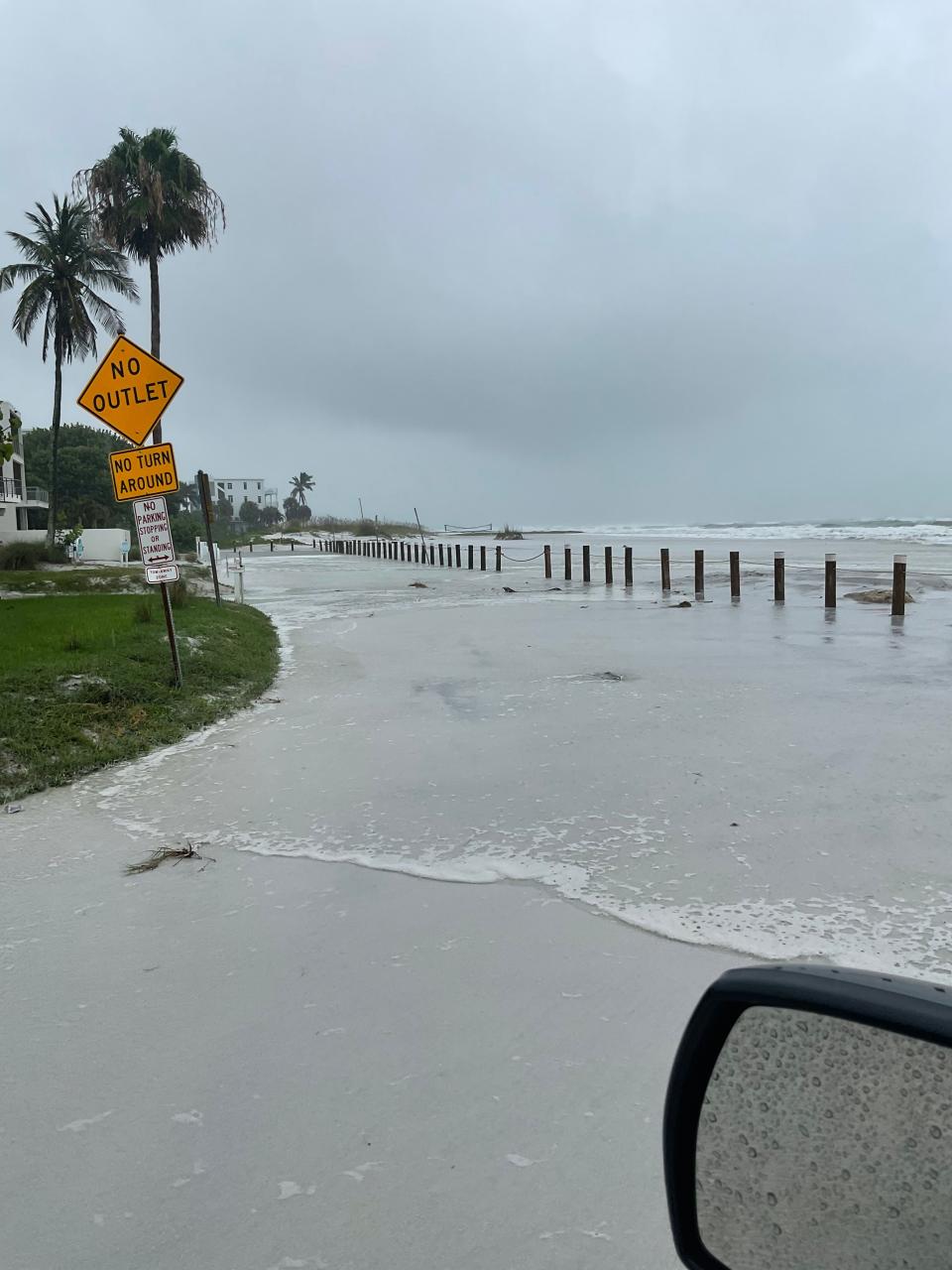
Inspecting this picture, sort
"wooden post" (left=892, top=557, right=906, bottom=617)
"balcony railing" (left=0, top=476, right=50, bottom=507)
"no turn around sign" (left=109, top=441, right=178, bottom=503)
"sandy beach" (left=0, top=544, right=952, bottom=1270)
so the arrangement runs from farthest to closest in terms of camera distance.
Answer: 1. "balcony railing" (left=0, top=476, right=50, bottom=507)
2. "wooden post" (left=892, top=557, right=906, bottom=617)
3. "no turn around sign" (left=109, top=441, right=178, bottom=503)
4. "sandy beach" (left=0, top=544, right=952, bottom=1270)

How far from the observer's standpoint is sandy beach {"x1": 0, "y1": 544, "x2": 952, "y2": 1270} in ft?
7.32

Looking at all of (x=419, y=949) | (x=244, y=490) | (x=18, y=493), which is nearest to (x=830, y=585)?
(x=419, y=949)

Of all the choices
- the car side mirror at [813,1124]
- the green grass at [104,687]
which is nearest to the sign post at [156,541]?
the green grass at [104,687]

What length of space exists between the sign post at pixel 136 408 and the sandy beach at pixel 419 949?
2.30m

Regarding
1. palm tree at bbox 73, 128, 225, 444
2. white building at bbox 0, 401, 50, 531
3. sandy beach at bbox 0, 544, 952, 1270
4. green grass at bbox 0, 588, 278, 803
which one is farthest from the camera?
white building at bbox 0, 401, 50, 531

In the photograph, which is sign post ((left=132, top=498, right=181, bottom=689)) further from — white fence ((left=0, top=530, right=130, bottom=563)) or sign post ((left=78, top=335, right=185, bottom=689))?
white fence ((left=0, top=530, right=130, bottom=563))

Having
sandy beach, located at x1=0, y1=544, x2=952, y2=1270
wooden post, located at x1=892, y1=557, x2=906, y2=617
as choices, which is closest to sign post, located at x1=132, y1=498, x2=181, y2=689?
sandy beach, located at x1=0, y1=544, x2=952, y2=1270

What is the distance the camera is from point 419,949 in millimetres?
3594

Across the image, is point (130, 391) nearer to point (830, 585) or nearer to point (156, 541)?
point (156, 541)

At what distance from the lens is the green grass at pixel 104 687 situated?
650 centimetres

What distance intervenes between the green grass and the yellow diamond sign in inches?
87.1

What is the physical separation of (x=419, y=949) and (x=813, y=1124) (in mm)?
2769

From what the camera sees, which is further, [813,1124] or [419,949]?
[419,949]

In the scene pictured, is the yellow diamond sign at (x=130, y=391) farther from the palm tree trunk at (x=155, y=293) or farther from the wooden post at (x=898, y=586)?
the palm tree trunk at (x=155, y=293)
